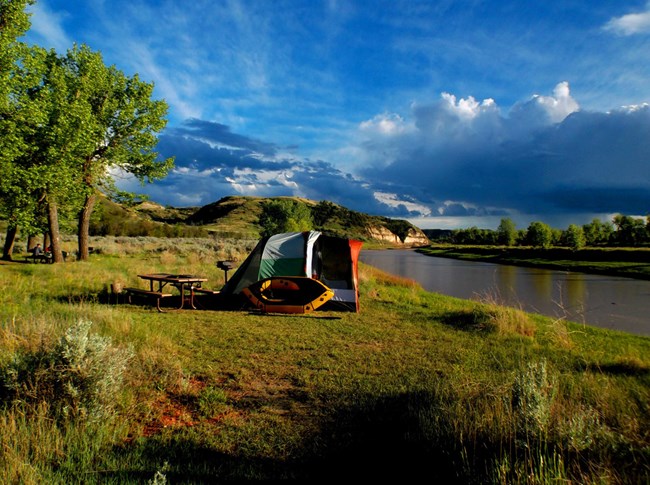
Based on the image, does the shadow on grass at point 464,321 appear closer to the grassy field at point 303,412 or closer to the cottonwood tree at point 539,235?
the grassy field at point 303,412

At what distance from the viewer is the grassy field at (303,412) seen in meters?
3.02

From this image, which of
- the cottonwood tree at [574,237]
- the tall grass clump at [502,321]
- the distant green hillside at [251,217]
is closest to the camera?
the tall grass clump at [502,321]

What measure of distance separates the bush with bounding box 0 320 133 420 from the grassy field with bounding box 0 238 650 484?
2cm

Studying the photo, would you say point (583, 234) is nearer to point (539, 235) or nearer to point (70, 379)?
point (539, 235)

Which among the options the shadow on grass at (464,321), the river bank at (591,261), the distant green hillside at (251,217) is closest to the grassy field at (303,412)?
the shadow on grass at (464,321)

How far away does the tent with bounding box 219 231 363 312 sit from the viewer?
11734 millimetres

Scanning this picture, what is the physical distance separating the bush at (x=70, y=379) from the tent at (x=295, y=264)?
24.4 ft

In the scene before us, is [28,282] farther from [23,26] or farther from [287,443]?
[287,443]

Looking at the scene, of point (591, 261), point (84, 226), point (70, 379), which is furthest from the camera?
point (591, 261)

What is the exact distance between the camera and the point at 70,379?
4.04m

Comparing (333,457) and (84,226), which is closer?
(333,457)

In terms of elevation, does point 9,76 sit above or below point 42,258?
above

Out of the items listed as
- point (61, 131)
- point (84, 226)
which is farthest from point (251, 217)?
point (61, 131)

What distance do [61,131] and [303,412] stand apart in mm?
16285
